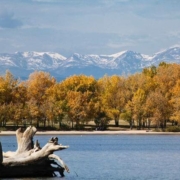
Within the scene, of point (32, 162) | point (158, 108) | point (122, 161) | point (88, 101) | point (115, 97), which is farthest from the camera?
point (115, 97)

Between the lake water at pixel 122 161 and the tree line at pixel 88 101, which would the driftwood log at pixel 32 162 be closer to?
the lake water at pixel 122 161

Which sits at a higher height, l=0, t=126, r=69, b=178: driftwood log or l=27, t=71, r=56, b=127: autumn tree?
l=27, t=71, r=56, b=127: autumn tree

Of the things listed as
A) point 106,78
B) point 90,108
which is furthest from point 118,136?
point 106,78

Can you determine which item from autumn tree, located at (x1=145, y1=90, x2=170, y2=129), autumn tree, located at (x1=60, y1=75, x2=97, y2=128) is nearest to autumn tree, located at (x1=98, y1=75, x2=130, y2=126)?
autumn tree, located at (x1=60, y1=75, x2=97, y2=128)

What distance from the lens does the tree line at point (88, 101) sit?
119 metres

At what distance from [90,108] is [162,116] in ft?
37.7

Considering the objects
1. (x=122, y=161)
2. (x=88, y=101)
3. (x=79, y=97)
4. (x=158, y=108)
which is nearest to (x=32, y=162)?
(x=122, y=161)

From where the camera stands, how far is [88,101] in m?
124

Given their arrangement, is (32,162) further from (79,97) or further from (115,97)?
(115,97)

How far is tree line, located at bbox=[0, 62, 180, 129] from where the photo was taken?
389 feet

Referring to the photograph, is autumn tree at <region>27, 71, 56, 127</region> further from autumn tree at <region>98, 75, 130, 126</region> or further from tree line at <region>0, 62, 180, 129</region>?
autumn tree at <region>98, 75, 130, 126</region>

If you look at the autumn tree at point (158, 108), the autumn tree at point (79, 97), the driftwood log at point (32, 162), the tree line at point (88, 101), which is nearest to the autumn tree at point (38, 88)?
the tree line at point (88, 101)

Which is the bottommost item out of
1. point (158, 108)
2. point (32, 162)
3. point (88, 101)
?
point (32, 162)

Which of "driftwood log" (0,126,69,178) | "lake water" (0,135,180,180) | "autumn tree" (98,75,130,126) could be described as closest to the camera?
"driftwood log" (0,126,69,178)
